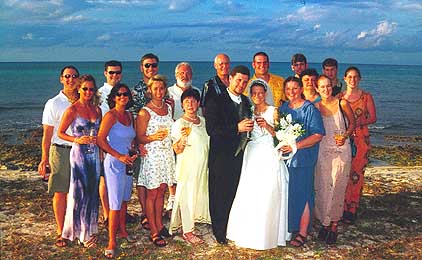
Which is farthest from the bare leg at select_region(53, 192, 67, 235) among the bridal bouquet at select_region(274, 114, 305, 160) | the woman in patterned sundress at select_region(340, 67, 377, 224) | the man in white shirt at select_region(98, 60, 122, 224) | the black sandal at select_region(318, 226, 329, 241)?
the woman in patterned sundress at select_region(340, 67, 377, 224)

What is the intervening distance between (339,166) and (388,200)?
12.0ft

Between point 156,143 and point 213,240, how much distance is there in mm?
1949

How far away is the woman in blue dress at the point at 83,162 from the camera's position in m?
6.61

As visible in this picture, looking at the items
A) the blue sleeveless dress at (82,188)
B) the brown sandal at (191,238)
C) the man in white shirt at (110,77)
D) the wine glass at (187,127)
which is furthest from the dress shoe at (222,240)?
the man in white shirt at (110,77)

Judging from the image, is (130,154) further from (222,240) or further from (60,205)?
(222,240)

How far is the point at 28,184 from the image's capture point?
36.9ft

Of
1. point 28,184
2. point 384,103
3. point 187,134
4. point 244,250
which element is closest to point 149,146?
point 187,134

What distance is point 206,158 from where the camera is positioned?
7.20 m

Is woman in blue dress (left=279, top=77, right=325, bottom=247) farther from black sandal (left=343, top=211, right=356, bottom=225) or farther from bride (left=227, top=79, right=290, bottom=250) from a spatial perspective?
black sandal (left=343, top=211, right=356, bottom=225)

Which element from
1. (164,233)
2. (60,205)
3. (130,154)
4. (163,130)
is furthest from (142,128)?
(164,233)

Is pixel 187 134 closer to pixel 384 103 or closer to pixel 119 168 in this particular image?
pixel 119 168

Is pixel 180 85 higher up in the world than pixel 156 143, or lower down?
higher up

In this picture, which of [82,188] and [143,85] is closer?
[82,188]

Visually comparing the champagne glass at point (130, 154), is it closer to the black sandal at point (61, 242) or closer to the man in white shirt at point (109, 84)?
the man in white shirt at point (109, 84)
